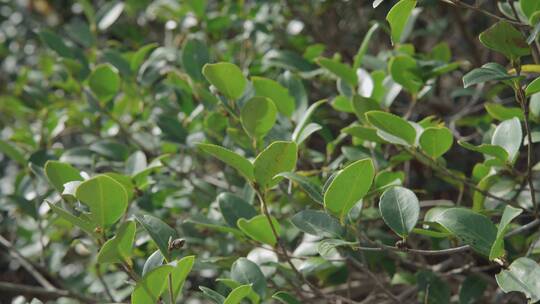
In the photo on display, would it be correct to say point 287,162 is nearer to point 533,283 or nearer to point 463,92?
point 533,283

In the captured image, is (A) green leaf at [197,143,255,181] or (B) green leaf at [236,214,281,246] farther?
(B) green leaf at [236,214,281,246]

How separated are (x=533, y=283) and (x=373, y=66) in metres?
0.77

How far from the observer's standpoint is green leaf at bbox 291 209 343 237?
3.44 ft

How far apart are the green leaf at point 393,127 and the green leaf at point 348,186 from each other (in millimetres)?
147

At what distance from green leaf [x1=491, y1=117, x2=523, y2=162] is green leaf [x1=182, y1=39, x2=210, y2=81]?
611mm

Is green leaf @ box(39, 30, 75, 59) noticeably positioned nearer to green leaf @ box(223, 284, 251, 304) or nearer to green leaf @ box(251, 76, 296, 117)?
green leaf @ box(251, 76, 296, 117)

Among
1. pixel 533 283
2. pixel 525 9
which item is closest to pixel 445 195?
pixel 525 9

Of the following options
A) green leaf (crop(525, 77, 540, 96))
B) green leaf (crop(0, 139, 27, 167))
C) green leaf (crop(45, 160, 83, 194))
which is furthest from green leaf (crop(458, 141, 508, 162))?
green leaf (crop(0, 139, 27, 167))

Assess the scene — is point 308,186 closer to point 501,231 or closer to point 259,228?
point 259,228

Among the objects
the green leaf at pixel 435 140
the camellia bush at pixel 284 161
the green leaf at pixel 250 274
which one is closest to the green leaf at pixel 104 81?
the camellia bush at pixel 284 161

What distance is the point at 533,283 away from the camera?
0.88 meters

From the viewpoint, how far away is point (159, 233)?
1.00 m

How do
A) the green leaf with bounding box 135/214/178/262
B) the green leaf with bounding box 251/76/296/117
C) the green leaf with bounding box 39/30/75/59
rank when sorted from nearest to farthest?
the green leaf with bounding box 135/214/178/262 → the green leaf with bounding box 251/76/296/117 → the green leaf with bounding box 39/30/75/59

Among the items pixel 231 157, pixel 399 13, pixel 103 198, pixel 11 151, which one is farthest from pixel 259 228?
pixel 11 151
